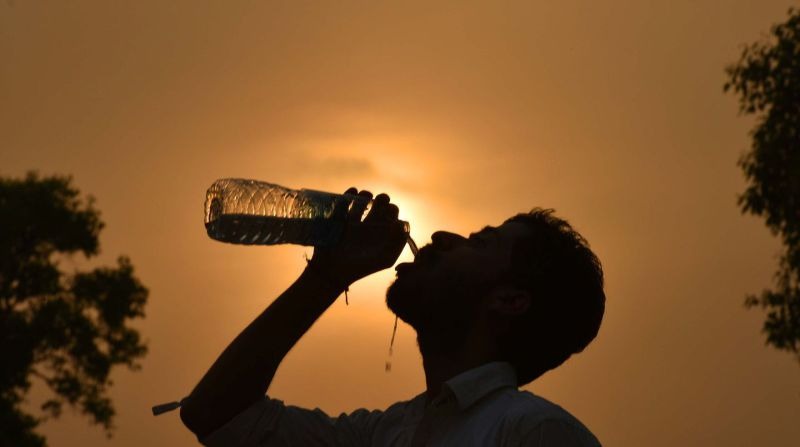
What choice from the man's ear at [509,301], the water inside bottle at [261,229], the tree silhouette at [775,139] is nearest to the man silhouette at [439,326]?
the man's ear at [509,301]

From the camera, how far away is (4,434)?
23.8 meters

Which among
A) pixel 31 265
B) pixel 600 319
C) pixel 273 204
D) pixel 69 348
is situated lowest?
pixel 600 319

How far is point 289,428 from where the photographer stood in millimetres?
3525

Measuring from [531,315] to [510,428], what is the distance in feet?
2.50

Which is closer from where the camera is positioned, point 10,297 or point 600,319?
point 600,319

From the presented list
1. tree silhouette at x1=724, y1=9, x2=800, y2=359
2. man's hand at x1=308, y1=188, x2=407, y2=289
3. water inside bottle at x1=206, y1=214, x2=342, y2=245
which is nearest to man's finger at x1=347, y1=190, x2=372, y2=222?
man's hand at x1=308, y1=188, x2=407, y2=289

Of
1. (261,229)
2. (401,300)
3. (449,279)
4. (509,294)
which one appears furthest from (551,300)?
(261,229)

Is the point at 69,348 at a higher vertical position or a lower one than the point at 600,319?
higher

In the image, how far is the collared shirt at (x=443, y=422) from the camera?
2.95 m

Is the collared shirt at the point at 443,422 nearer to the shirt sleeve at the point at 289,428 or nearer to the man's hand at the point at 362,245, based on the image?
the shirt sleeve at the point at 289,428

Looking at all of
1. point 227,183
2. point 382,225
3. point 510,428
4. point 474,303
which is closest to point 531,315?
point 474,303

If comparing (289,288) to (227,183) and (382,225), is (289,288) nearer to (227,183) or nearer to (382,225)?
(382,225)

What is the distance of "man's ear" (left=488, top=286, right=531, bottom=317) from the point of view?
3.68 metres

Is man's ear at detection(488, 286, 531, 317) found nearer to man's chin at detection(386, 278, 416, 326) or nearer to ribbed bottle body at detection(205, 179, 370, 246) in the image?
man's chin at detection(386, 278, 416, 326)
